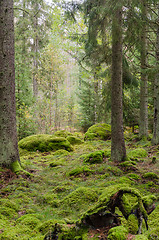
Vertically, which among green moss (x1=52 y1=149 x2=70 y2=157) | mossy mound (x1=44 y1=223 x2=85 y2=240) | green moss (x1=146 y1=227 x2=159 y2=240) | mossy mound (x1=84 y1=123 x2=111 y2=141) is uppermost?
green moss (x1=146 y1=227 x2=159 y2=240)

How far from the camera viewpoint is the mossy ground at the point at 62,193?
2673mm

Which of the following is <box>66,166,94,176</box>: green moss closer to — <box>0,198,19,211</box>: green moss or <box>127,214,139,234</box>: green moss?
<box>0,198,19,211</box>: green moss

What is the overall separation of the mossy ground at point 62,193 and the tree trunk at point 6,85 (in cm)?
65

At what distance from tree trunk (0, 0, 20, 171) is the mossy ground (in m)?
0.65

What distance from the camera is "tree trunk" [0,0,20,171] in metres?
5.77

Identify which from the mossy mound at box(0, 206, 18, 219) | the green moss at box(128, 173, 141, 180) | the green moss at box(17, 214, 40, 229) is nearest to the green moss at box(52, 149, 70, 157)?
the green moss at box(128, 173, 141, 180)

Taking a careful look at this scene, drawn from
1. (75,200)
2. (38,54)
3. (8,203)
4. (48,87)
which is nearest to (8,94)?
(8,203)

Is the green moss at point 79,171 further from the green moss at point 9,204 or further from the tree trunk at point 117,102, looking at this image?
the green moss at point 9,204

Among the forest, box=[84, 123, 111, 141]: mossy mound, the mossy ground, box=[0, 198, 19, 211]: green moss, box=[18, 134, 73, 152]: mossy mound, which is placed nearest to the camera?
the forest

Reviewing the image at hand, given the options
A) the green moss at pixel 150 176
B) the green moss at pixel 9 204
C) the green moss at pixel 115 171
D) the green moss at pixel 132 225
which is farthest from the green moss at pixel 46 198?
the green moss at pixel 150 176

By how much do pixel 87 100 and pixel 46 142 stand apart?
680cm

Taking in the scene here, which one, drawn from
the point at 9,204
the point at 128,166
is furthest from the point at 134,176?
the point at 9,204

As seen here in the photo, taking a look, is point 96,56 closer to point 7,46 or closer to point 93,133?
point 7,46

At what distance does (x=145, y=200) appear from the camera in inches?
72.4
